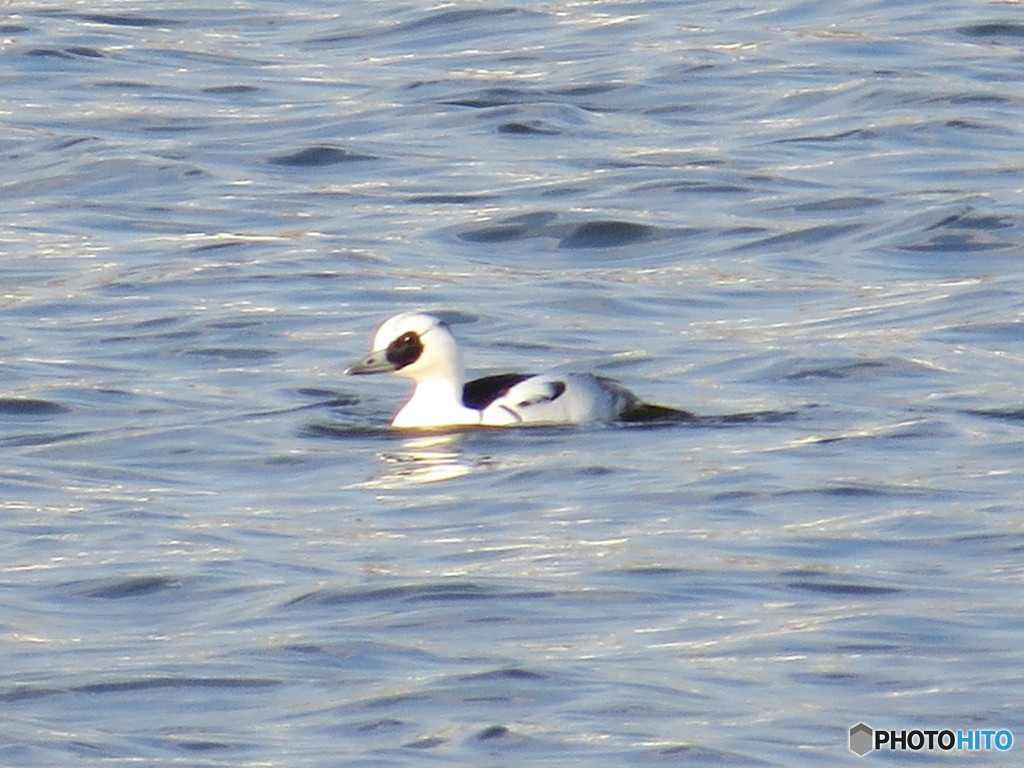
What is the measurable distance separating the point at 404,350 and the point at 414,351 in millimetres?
58

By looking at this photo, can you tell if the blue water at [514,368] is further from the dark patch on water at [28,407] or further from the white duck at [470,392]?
the white duck at [470,392]

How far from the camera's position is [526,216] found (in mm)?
15836

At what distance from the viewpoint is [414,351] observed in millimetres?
11906


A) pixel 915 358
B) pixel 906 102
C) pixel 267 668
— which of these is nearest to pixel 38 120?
pixel 906 102

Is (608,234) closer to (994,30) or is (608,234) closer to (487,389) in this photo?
(487,389)

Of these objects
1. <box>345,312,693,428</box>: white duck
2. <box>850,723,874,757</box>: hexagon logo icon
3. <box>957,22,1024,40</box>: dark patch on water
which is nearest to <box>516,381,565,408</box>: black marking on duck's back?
<box>345,312,693,428</box>: white duck

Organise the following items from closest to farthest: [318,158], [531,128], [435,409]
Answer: [435,409] → [318,158] → [531,128]

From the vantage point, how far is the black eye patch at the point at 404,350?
1191 centimetres

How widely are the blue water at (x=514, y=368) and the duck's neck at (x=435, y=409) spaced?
217mm

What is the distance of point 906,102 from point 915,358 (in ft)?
21.2

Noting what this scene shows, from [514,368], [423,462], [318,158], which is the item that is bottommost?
[514,368]

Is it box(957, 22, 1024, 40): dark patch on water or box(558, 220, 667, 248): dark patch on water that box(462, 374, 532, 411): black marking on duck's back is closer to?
box(558, 220, 667, 248): dark patch on water

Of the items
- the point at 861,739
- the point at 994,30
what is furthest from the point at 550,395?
the point at 994,30

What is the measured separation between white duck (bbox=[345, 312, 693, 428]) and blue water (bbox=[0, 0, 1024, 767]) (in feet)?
0.49
